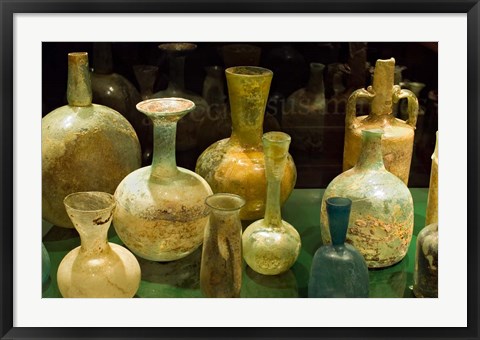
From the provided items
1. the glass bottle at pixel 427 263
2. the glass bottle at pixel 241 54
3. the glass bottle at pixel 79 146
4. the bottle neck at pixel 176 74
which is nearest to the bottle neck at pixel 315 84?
the glass bottle at pixel 241 54

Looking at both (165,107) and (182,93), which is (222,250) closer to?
(165,107)

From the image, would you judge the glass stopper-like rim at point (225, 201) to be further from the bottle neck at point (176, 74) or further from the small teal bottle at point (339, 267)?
the bottle neck at point (176, 74)

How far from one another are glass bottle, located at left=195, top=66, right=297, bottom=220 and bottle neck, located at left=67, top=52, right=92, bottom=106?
0.39 m

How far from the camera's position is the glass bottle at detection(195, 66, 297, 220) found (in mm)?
2230

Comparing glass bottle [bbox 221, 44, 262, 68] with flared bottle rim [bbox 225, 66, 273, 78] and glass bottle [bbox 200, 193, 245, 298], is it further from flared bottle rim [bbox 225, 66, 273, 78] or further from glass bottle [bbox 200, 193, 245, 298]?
glass bottle [bbox 200, 193, 245, 298]

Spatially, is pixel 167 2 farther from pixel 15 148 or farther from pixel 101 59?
pixel 101 59

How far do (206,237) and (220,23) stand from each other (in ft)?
1.76

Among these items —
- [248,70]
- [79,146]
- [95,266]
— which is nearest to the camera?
[95,266]

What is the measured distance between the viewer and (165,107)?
205 cm

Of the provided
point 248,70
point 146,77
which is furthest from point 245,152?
point 146,77

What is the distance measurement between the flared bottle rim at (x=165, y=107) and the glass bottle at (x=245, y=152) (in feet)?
0.70

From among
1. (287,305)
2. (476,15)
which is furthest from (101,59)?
(476,15)

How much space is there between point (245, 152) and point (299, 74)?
0.39 metres

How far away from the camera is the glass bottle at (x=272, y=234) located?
2.02 meters
